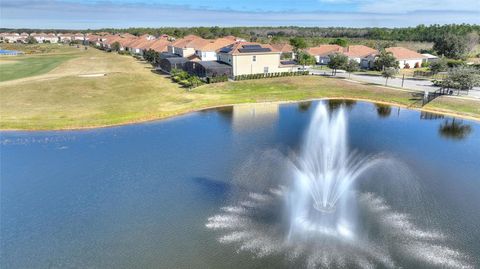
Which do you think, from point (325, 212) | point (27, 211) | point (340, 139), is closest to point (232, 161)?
point (325, 212)

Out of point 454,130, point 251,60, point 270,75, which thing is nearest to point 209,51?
point 251,60

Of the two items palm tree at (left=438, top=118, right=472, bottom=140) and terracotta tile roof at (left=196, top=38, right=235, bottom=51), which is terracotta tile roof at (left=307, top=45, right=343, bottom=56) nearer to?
terracotta tile roof at (left=196, top=38, right=235, bottom=51)

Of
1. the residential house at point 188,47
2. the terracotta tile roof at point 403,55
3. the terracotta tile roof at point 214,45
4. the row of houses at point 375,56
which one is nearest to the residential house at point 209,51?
the terracotta tile roof at point 214,45

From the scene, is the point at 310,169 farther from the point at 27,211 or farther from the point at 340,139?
the point at 27,211

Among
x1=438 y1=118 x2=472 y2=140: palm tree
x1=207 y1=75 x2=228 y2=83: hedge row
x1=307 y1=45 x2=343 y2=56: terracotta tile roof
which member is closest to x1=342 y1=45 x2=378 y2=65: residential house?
x1=307 y1=45 x2=343 y2=56: terracotta tile roof

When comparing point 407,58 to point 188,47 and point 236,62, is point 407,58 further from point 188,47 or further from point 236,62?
point 188,47
